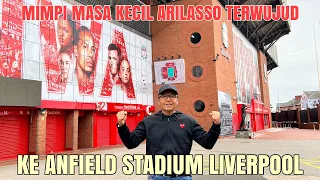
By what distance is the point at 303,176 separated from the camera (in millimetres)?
8336

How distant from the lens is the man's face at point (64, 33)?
1969cm

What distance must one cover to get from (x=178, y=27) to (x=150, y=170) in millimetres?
28645

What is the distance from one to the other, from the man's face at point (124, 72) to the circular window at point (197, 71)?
23.3 ft

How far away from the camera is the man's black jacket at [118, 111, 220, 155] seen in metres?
3.08

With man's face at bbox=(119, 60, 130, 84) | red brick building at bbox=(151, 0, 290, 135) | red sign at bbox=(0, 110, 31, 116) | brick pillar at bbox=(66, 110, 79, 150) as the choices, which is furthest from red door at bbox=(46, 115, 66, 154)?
red brick building at bbox=(151, 0, 290, 135)

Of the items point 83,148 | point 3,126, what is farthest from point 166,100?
point 83,148

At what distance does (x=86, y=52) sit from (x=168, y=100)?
19892 millimetres

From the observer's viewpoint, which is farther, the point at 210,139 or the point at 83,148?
the point at 83,148

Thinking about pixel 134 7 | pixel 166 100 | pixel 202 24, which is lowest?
pixel 166 100

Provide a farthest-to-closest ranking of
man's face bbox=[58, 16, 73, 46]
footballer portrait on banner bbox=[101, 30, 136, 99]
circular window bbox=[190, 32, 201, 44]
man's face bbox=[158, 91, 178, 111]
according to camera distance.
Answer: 1. circular window bbox=[190, 32, 201, 44]
2. footballer portrait on banner bbox=[101, 30, 136, 99]
3. man's face bbox=[58, 16, 73, 46]
4. man's face bbox=[158, 91, 178, 111]

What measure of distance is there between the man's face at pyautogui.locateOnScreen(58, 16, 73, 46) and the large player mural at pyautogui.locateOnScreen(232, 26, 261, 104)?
2335 cm

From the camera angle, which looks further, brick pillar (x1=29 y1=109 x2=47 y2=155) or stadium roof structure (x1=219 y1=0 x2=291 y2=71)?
stadium roof structure (x1=219 y1=0 x2=291 y2=71)

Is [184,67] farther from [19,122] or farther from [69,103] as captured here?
[19,122]

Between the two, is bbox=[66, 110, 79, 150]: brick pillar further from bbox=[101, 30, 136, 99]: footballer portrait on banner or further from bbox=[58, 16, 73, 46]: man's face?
bbox=[58, 16, 73, 46]: man's face
